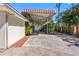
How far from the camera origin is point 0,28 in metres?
10.7

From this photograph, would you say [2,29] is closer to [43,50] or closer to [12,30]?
[12,30]

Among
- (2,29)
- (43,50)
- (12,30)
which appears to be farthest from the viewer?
(12,30)

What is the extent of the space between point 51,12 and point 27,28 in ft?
12.3

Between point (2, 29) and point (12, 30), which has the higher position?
point (2, 29)

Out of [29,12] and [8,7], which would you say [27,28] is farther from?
[8,7]

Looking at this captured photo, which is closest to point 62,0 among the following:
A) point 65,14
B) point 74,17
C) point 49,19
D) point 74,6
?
point 74,6

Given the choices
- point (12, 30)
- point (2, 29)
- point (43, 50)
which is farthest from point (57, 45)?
point (2, 29)

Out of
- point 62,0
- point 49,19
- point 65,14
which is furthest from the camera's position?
point 49,19

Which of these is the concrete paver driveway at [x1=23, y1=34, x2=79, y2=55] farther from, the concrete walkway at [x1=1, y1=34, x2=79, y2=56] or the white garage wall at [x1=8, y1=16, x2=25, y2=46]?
the white garage wall at [x1=8, y1=16, x2=25, y2=46]

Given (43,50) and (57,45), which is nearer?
(43,50)

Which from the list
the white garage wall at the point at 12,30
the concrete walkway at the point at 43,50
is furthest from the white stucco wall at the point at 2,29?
the white garage wall at the point at 12,30

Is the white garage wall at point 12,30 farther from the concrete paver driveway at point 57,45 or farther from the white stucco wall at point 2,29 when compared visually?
the concrete paver driveway at point 57,45

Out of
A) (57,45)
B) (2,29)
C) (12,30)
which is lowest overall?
(57,45)

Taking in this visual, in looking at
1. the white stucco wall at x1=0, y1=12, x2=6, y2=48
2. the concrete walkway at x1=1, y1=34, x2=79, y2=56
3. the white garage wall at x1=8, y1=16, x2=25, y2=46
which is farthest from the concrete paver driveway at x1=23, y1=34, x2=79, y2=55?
the white stucco wall at x1=0, y1=12, x2=6, y2=48
